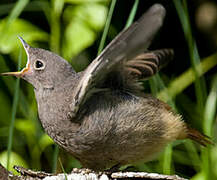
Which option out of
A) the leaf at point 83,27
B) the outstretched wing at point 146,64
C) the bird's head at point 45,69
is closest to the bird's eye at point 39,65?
the bird's head at point 45,69

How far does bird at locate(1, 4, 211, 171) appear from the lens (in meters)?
2.86

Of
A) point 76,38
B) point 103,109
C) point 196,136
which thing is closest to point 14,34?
point 76,38

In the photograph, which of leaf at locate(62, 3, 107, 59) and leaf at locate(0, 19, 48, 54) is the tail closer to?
leaf at locate(62, 3, 107, 59)

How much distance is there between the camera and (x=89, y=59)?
→ 491cm

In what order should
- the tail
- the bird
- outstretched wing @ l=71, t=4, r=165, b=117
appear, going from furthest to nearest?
the tail
the bird
outstretched wing @ l=71, t=4, r=165, b=117

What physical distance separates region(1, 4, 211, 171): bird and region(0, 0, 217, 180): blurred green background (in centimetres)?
16

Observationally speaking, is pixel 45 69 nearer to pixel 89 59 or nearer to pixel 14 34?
pixel 14 34

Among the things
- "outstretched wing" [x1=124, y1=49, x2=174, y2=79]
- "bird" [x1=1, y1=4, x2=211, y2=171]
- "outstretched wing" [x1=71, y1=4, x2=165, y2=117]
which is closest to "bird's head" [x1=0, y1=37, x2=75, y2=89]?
"bird" [x1=1, y1=4, x2=211, y2=171]

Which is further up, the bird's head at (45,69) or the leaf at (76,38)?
the leaf at (76,38)

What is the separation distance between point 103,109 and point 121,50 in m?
0.42

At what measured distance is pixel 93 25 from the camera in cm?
394

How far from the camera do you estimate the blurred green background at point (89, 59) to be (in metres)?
3.42

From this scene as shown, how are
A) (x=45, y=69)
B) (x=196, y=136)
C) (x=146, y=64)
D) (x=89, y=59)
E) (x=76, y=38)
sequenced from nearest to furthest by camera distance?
(x=45, y=69) < (x=146, y=64) < (x=196, y=136) < (x=76, y=38) < (x=89, y=59)

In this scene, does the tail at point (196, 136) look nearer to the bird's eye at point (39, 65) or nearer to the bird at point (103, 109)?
the bird at point (103, 109)
